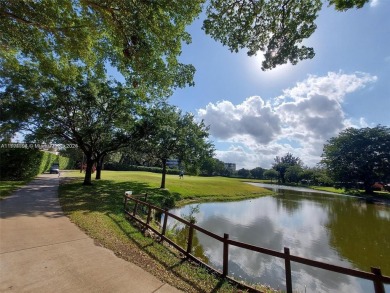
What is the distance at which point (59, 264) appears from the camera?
228 inches

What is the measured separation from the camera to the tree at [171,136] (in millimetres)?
23000

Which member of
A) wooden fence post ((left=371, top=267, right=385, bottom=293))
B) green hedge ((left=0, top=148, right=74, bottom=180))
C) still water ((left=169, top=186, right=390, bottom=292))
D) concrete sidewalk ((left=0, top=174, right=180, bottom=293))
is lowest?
still water ((left=169, top=186, right=390, bottom=292))

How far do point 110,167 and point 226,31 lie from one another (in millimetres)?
63993

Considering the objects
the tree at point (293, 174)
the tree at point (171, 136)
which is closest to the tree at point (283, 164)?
the tree at point (293, 174)

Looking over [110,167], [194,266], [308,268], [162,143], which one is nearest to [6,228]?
[194,266]

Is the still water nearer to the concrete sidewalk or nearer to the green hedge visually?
the concrete sidewalk

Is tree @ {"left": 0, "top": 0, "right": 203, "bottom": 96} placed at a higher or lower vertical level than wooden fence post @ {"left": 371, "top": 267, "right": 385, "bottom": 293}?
higher

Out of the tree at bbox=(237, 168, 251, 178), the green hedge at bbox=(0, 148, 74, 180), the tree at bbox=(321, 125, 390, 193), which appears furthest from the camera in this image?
the tree at bbox=(237, 168, 251, 178)

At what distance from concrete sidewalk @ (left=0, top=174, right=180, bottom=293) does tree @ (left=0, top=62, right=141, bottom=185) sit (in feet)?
39.9

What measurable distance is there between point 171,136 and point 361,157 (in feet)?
→ 161

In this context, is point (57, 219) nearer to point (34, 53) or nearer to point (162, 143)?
point (34, 53)

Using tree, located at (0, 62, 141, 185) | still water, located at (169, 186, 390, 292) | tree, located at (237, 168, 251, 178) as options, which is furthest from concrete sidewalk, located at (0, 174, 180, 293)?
tree, located at (237, 168, 251, 178)

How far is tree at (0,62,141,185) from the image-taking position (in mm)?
17719

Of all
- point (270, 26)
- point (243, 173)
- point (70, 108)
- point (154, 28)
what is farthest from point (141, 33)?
point (243, 173)
